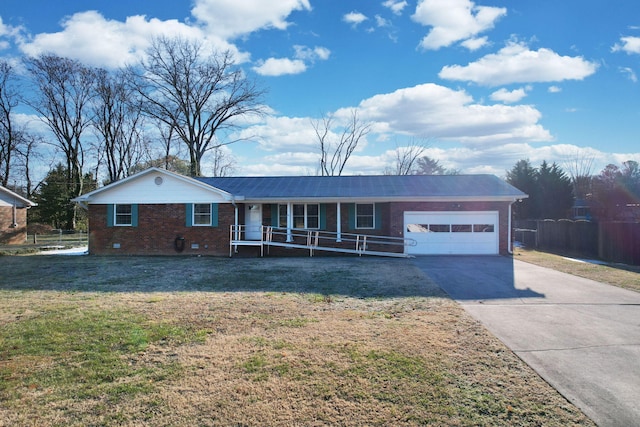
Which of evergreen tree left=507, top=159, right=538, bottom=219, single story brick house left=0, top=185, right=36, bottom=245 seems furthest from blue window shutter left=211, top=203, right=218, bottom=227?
Result: evergreen tree left=507, top=159, right=538, bottom=219

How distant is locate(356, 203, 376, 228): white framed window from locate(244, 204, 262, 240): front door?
15.0 feet

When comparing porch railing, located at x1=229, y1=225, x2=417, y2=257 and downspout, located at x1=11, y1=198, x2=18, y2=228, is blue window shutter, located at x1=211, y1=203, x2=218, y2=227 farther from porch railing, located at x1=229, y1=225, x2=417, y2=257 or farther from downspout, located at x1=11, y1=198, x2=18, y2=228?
downspout, located at x1=11, y1=198, x2=18, y2=228

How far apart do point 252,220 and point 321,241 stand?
3.40m

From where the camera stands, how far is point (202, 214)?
1736 centimetres

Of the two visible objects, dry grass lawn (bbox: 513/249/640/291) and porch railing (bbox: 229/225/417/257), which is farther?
porch railing (bbox: 229/225/417/257)

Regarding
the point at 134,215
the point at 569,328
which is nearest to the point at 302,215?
the point at 134,215

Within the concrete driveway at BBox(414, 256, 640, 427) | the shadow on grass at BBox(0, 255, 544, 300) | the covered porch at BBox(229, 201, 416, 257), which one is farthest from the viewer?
the covered porch at BBox(229, 201, 416, 257)

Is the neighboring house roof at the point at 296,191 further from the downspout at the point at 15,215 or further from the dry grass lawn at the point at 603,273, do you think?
the downspout at the point at 15,215

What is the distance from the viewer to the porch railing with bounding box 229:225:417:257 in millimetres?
16969

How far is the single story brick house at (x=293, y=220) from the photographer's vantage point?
17125mm

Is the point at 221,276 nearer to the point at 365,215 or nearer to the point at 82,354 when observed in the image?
the point at 82,354

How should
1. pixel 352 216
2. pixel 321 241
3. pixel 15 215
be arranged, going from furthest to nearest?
pixel 15 215 → pixel 321 241 → pixel 352 216

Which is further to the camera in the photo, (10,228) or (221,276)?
(10,228)

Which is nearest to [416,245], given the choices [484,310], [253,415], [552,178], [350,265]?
[350,265]
